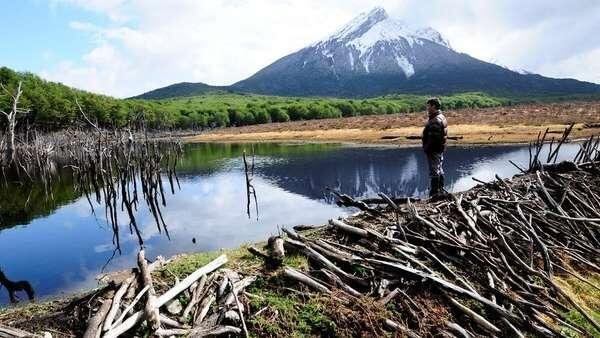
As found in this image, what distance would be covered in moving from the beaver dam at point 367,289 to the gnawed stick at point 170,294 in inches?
0.7

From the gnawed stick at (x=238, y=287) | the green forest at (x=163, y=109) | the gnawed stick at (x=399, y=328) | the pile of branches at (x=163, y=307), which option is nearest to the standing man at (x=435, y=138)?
the gnawed stick at (x=399, y=328)

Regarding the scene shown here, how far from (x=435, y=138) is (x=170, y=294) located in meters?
9.61

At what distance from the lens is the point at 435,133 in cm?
1417

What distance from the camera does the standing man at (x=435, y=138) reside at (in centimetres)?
1398

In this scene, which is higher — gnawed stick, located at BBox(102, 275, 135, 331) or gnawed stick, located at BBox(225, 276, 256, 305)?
gnawed stick, located at BBox(102, 275, 135, 331)

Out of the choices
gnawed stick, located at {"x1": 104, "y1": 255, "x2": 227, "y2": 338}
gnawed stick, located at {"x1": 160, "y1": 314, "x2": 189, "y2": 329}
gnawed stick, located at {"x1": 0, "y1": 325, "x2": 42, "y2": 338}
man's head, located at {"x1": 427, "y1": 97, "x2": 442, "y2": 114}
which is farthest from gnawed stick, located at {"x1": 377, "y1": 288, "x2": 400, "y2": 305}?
man's head, located at {"x1": 427, "y1": 97, "x2": 442, "y2": 114}

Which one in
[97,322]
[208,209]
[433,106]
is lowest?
[208,209]

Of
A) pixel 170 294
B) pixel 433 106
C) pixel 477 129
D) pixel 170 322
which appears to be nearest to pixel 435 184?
pixel 433 106

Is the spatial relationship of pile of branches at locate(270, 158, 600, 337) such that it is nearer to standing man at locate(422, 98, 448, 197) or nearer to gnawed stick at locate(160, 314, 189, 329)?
gnawed stick at locate(160, 314, 189, 329)

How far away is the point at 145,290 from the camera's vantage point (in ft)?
23.7

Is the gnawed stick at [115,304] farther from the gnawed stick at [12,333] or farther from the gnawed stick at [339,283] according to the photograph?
the gnawed stick at [339,283]

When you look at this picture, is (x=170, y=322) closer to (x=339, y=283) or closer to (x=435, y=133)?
(x=339, y=283)

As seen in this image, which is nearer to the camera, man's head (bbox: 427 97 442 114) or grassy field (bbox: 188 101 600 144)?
man's head (bbox: 427 97 442 114)

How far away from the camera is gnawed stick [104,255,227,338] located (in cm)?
649
